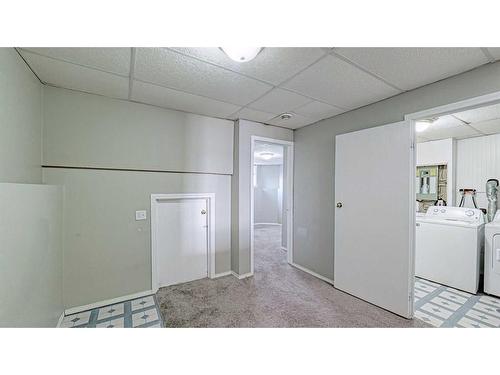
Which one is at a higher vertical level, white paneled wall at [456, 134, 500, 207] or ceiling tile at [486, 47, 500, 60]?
ceiling tile at [486, 47, 500, 60]

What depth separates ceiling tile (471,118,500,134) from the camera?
2742 millimetres

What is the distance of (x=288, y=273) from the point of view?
10.2 ft

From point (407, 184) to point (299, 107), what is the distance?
1.40m

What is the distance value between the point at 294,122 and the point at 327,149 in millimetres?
626

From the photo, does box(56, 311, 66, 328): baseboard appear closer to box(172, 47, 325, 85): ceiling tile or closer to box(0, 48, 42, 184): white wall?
box(0, 48, 42, 184): white wall

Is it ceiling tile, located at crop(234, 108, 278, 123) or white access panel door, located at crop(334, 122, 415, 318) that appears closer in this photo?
white access panel door, located at crop(334, 122, 415, 318)

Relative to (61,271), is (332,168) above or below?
above

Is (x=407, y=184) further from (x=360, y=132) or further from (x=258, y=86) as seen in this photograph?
(x=258, y=86)

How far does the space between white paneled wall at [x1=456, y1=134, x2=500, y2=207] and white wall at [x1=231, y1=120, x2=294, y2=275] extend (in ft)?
11.9

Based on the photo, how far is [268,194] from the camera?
7605 mm

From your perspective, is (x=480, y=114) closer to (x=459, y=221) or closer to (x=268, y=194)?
(x=459, y=221)

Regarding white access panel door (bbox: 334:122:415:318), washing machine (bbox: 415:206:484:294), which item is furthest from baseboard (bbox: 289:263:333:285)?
washing machine (bbox: 415:206:484:294)

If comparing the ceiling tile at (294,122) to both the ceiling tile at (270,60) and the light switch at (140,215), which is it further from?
the light switch at (140,215)
